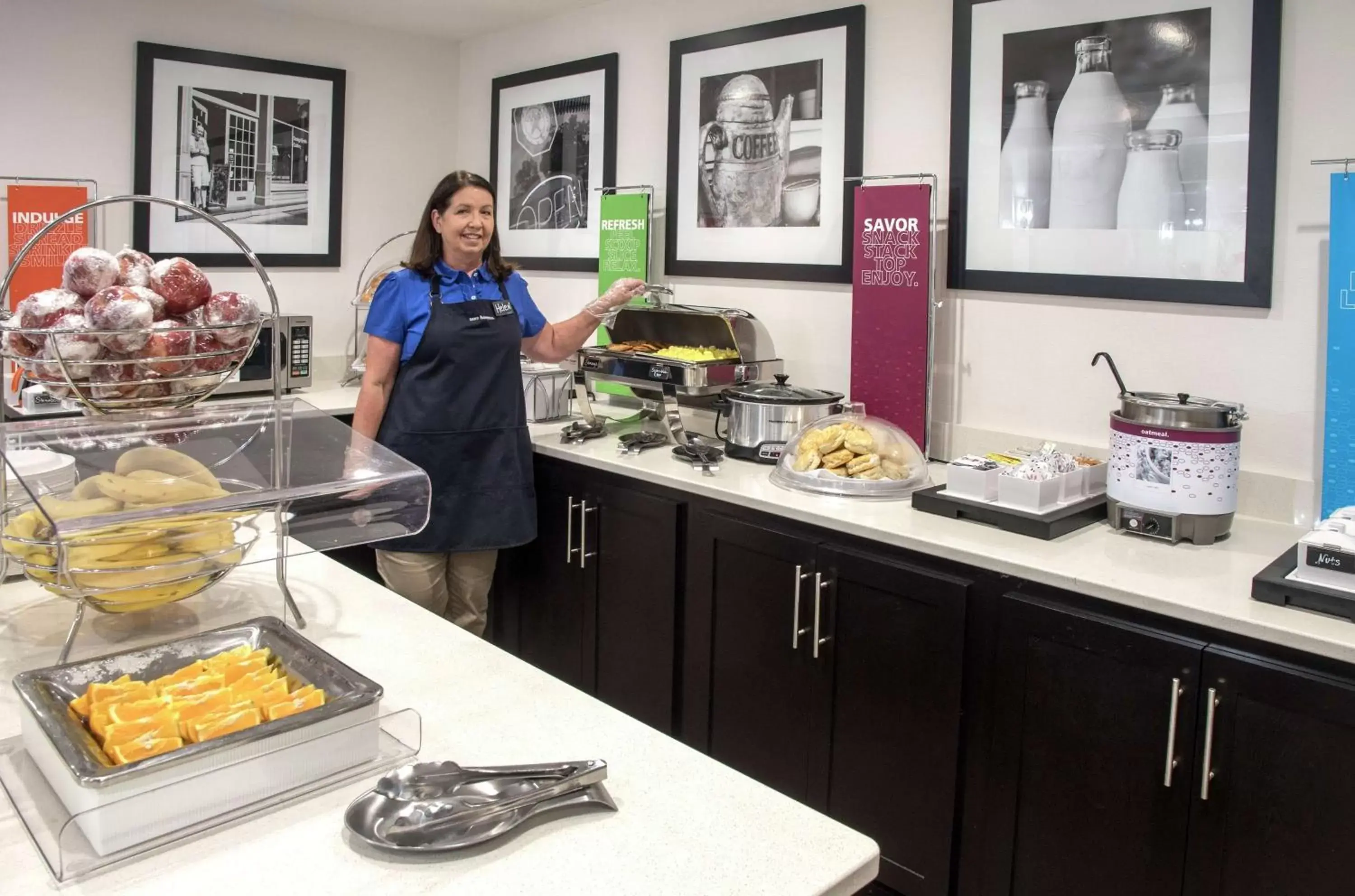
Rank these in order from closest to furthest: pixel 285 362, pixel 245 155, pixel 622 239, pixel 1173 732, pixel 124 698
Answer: pixel 124 698 → pixel 1173 732 → pixel 622 239 → pixel 285 362 → pixel 245 155

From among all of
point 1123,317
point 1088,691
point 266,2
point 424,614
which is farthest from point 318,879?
point 266,2

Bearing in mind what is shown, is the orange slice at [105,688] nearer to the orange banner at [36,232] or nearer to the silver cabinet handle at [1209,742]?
the silver cabinet handle at [1209,742]

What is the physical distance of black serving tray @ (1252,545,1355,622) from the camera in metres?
1.74

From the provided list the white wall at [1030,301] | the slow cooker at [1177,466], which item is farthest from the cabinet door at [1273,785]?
the white wall at [1030,301]

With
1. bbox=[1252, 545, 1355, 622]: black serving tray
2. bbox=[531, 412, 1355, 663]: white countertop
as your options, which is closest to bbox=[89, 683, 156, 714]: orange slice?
bbox=[531, 412, 1355, 663]: white countertop

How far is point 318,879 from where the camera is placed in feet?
3.26

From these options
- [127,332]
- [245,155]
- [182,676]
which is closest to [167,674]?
[182,676]

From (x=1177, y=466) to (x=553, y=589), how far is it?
1.83 metres

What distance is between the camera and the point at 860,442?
105 inches

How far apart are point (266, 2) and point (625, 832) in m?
3.93

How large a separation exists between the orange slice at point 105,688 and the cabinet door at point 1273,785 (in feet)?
5.43

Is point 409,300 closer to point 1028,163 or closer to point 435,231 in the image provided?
point 435,231

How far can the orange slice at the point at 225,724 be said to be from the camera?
1.09 metres

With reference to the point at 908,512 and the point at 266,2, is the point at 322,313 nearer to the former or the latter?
the point at 266,2
